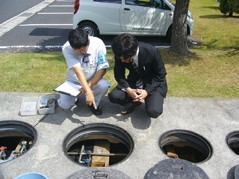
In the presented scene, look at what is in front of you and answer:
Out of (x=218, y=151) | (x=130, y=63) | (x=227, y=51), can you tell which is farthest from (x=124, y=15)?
(x=218, y=151)

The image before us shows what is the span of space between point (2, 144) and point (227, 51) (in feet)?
18.1

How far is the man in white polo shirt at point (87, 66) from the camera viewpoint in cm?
363

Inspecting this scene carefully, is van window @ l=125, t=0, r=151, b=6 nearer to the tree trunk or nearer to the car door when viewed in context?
the car door

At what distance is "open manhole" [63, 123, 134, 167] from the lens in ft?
11.8

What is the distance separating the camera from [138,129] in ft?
12.6

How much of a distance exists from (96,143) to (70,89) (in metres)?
0.76

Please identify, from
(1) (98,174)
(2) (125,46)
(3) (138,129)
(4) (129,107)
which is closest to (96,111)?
(4) (129,107)

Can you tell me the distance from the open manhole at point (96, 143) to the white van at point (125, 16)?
500 centimetres

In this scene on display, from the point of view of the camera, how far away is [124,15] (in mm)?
8336

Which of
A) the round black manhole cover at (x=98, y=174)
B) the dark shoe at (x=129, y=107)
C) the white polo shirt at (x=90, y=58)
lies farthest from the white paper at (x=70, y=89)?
the round black manhole cover at (x=98, y=174)

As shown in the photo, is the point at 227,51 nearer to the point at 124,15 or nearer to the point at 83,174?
the point at 124,15

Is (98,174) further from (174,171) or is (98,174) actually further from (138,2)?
(138,2)

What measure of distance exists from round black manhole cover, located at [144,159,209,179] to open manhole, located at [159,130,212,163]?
59cm

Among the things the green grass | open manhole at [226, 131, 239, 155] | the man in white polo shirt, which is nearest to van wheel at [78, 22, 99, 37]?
the green grass
